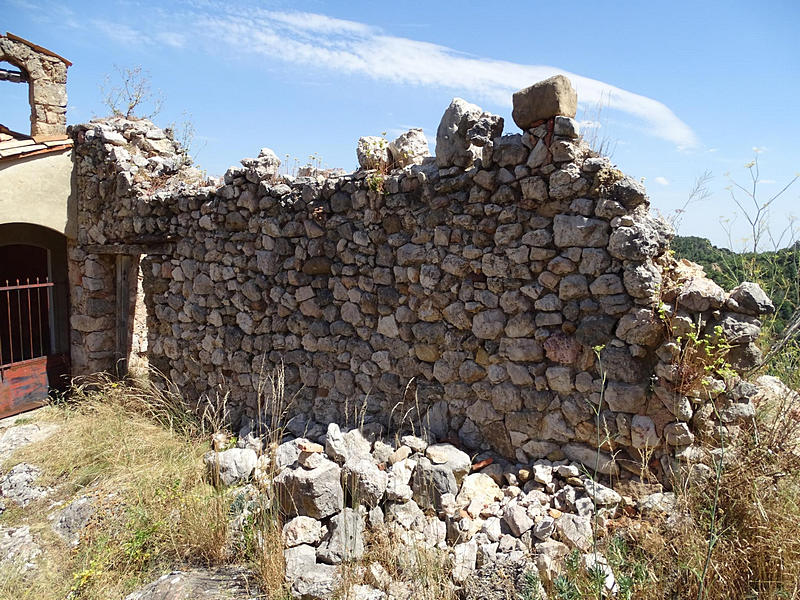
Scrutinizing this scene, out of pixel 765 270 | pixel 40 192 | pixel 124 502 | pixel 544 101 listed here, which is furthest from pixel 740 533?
pixel 40 192

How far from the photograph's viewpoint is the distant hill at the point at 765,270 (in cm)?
362

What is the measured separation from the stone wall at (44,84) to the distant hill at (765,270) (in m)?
8.74

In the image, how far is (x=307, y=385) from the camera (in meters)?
5.39

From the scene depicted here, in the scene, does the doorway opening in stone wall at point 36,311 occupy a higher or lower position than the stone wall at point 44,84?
lower

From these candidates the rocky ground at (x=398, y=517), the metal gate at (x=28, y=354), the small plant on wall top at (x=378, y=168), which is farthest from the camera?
the metal gate at (x=28, y=354)

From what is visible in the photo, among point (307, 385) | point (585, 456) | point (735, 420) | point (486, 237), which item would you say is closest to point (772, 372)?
point (735, 420)

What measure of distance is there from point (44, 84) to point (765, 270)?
31.4ft

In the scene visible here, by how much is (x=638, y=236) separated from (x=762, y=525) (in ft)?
5.93

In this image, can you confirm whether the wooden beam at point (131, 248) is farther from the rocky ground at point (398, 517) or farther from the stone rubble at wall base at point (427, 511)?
the stone rubble at wall base at point (427, 511)

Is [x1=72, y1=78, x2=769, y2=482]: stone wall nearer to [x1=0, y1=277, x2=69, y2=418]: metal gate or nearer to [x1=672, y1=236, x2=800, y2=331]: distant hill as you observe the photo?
[x1=672, y1=236, x2=800, y2=331]: distant hill

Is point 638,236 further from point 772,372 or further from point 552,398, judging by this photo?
point 772,372

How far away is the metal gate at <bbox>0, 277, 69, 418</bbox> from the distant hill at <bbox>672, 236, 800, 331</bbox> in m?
7.52

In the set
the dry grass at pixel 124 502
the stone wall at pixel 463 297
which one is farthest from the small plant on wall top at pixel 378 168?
the dry grass at pixel 124 502

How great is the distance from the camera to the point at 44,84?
8.23 metres
